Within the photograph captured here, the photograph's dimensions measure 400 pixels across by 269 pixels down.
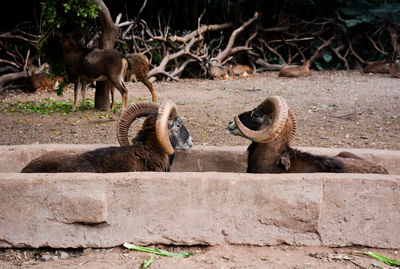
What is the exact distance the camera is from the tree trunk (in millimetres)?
9664

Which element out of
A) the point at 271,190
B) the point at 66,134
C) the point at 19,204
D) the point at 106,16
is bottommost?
the point at 66,134

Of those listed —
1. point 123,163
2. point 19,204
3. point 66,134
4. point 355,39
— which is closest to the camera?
point 19,204

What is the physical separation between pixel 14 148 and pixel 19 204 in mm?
A: 1466

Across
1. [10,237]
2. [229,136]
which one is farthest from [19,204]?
[229,136]

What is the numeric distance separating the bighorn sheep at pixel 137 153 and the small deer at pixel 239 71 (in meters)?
12.8

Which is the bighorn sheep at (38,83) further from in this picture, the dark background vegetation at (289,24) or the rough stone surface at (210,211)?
the rough stone surface at (210,211)

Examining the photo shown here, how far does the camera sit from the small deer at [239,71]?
688 inches

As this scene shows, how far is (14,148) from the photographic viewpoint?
4.93 metres

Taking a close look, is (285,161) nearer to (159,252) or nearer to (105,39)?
(159,252)

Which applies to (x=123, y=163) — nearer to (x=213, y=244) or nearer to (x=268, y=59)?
(x=213, y=244)

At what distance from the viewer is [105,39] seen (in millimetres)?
10031

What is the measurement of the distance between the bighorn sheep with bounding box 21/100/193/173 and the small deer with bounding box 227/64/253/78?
1278cm

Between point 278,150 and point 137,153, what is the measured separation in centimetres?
159

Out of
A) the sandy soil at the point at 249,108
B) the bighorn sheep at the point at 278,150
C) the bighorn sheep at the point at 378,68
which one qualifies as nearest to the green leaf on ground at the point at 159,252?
the bighorn sheep at the point at 278,150
